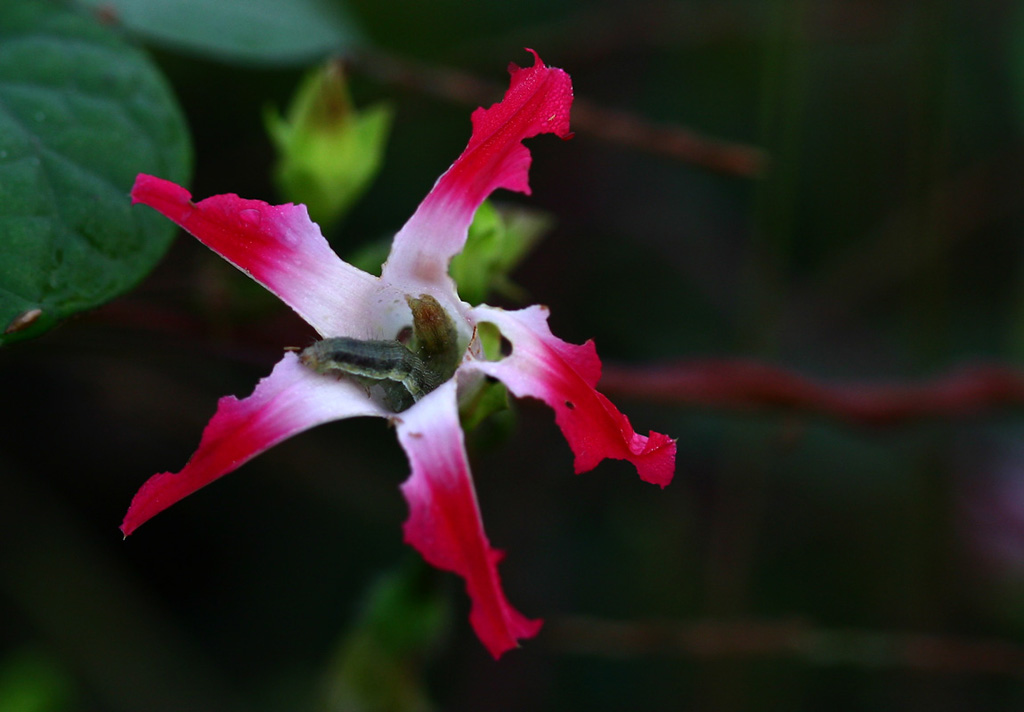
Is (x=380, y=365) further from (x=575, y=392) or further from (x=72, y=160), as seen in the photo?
(x=72, y=160)

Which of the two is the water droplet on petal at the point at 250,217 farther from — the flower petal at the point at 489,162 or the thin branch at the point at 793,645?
the thin branch at the point at 793,645

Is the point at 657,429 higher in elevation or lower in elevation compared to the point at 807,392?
lower

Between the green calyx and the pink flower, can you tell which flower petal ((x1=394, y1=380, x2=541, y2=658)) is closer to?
the pink flower

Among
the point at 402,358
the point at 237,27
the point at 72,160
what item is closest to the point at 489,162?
the point at 402,358

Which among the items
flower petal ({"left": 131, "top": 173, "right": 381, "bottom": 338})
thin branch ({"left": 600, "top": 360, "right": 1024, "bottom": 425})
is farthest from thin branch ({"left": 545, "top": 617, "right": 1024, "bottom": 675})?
flower petal ({"left": 131, "top": 173, "right": 381, "bottom": 338})

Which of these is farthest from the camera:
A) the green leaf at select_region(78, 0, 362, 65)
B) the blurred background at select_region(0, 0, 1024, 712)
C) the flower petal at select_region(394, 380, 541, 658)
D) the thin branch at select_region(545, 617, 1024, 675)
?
the blurred background at select_region(0, 0, 1024, 712)

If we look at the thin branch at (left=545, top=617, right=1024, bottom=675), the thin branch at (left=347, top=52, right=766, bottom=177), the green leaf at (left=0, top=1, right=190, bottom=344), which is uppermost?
the green leaf at (left=0, top=1, right=190, bottom=344)
